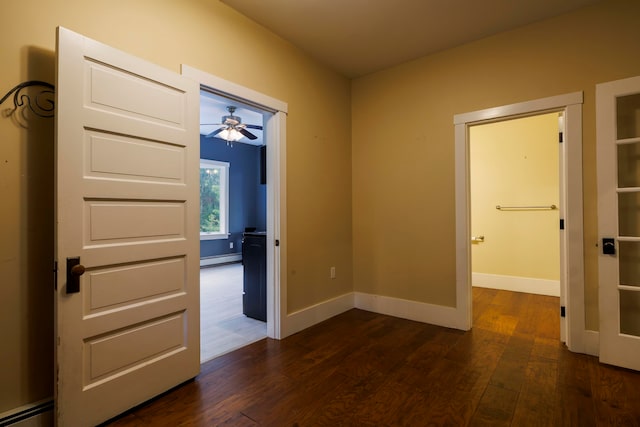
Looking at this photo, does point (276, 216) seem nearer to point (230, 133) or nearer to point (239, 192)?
point (230, 133)

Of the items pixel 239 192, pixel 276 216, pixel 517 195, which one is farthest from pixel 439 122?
pixel 239 192

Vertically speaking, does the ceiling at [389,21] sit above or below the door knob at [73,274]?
above

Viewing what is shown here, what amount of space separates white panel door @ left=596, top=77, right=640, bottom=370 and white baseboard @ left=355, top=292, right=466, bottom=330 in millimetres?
1110

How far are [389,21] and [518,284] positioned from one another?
13.1 feet

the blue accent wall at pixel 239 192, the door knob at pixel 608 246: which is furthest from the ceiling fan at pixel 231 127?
the door knob at pixel 608 246

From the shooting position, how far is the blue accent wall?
7004mm

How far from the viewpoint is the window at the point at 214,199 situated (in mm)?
6984

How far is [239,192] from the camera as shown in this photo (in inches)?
299

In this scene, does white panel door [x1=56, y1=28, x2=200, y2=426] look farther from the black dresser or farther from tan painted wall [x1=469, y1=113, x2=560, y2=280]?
tan painted wall [x1=469, y1=113, x2=560, y2=280]

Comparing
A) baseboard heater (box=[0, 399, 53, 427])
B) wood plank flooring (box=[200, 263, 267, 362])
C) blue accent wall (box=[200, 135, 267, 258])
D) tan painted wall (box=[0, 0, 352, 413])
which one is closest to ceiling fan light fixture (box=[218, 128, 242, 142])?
tan painted wall (box=[0, 0, 352, 413])

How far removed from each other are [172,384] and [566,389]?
100 inches

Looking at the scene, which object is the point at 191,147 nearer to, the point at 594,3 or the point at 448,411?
the point at 448,411

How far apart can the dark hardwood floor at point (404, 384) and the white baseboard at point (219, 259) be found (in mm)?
4445

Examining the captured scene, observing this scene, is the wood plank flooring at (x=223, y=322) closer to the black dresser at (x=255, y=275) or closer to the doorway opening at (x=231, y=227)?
the doorway opening at (x=231, y=227)
